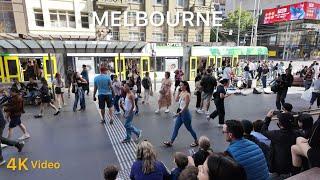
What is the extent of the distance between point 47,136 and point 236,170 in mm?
6732

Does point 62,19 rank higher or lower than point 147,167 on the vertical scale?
higher

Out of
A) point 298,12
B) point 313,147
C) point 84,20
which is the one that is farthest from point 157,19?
point 298,12

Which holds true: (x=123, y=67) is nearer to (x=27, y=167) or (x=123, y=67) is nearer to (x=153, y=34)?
(x=153, y=34)

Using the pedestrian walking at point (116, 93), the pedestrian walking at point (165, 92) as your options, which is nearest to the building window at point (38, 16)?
the pedestrian walking at point (116, 93)

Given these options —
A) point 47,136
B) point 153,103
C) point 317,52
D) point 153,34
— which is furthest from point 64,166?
point 317,52

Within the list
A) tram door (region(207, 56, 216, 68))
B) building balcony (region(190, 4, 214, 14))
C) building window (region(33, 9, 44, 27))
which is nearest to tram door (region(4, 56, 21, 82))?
building window (region(33, 9, 44, 27))

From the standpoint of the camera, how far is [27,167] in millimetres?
5273

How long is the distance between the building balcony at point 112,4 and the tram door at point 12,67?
10109 millimetres

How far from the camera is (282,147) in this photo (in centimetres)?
319

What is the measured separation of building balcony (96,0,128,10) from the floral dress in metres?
16.1

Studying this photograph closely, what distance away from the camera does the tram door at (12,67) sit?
589 inches

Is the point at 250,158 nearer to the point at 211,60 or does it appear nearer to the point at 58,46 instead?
the point at 58,46

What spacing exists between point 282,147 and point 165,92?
643cm

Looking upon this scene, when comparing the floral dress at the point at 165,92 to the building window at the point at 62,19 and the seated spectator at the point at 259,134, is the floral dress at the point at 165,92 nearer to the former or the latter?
the seated spectator at the point at 259,134
